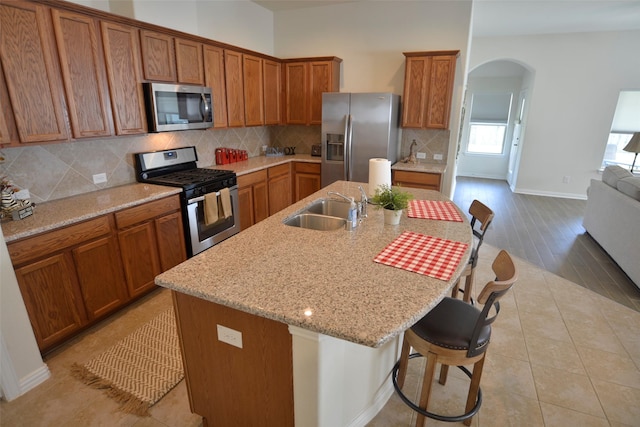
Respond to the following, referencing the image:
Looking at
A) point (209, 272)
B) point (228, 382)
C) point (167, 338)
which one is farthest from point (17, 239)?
point (228, 382)

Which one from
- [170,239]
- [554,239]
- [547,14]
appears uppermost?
[547,14]

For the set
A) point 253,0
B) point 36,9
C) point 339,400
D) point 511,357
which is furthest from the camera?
point 253,0

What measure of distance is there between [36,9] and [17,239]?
4.88 feet

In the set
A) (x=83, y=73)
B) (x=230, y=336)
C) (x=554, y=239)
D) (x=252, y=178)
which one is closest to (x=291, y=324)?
(x=230, y=336)

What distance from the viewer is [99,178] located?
2.96 m

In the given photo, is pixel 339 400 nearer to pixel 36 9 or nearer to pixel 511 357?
pixel 511 357

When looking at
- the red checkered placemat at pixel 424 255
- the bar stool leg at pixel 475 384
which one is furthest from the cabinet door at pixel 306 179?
the bar stool leg at pixel 475 384

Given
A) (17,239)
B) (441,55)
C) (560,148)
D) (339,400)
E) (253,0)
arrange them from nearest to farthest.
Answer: (339,400) < (17,239) < (441,55) < (253,0) < (560,148)

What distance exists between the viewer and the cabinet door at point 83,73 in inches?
92.4

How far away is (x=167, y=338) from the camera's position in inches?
96.7

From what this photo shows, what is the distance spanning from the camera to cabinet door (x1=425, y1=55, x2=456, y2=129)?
4039mm

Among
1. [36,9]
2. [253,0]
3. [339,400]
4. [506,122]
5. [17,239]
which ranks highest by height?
[253,0]

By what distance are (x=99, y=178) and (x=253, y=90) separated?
85.4 inches

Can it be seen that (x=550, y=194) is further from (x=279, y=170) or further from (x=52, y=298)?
(x=52, y=298)
